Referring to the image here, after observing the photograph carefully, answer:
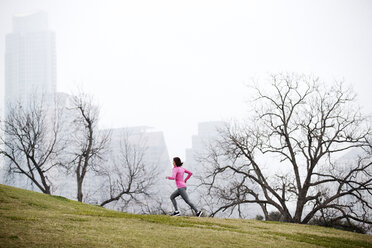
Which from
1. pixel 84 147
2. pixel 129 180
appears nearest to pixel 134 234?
pixel 84 147

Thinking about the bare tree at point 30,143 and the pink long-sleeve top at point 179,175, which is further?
the bare tree at point 30,143

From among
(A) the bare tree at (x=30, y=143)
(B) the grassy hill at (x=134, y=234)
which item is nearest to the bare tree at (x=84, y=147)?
(A) the bare tree at (x=30, y=143)

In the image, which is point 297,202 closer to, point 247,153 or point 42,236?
point 247,153

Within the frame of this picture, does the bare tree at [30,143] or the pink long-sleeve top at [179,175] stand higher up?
the bare tree at [30,143]

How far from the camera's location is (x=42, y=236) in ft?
30.6

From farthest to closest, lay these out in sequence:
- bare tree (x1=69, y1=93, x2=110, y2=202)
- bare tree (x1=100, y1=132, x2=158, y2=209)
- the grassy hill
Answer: bare tree (x1=100, y1=132, x2=158, y2=209)
bare tree (x1=69, y1=93, x2=110, y2=202)
the grassy hill

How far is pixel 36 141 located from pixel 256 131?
71.4 ft

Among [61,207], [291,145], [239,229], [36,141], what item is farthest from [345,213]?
[36,141]

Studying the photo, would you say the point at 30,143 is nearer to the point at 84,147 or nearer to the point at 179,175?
the point at 84,147

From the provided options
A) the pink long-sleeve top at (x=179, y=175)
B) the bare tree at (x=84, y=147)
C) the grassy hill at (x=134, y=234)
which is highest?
the bare tree at (x=84, y=147)

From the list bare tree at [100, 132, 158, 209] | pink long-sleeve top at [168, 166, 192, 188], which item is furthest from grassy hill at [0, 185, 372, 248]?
bare tree at [100, 132, 158, 209]

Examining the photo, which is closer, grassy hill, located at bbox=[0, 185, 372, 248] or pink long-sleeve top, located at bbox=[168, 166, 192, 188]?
grassy hill, located at bbox=[0, 185, 372, 248]

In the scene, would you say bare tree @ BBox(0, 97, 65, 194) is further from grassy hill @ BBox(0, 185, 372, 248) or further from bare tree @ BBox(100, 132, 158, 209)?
grassy hill @ BBox(0, 185, 372, 248)

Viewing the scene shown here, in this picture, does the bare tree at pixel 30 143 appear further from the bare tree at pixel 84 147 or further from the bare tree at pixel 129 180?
the bare tree at pixel 129 180
